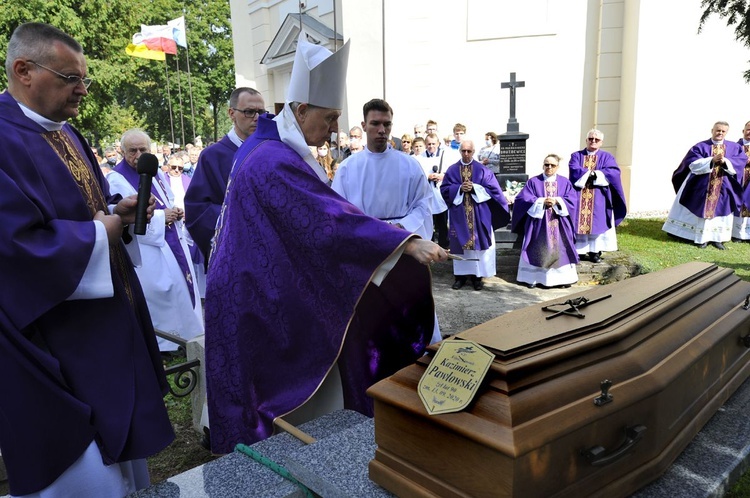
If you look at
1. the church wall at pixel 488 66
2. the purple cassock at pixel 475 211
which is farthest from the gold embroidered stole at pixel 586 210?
the church wall at pixel 488 66

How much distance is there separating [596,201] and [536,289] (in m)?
2.09

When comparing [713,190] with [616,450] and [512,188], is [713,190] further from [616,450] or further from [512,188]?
[616,450]

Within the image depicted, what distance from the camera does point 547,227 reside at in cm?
749

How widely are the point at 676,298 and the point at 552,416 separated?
1010 mm

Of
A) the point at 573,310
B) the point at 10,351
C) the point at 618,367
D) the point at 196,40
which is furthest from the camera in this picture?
the point at 196,40

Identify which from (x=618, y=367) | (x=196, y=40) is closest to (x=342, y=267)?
(x=618, y=367)

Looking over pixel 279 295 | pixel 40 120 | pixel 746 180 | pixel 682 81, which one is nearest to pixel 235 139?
pixel 279 295

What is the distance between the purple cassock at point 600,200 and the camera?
851cm

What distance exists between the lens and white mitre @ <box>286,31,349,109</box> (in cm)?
261

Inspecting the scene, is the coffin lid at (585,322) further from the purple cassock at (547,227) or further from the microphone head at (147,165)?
the purple cassock at (547,227)

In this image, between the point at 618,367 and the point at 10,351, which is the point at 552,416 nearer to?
the point at 618,367

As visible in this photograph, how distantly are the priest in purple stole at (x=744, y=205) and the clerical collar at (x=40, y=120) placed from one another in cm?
990

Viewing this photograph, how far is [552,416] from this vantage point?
57.2 inches

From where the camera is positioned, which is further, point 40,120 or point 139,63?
point 139,63
